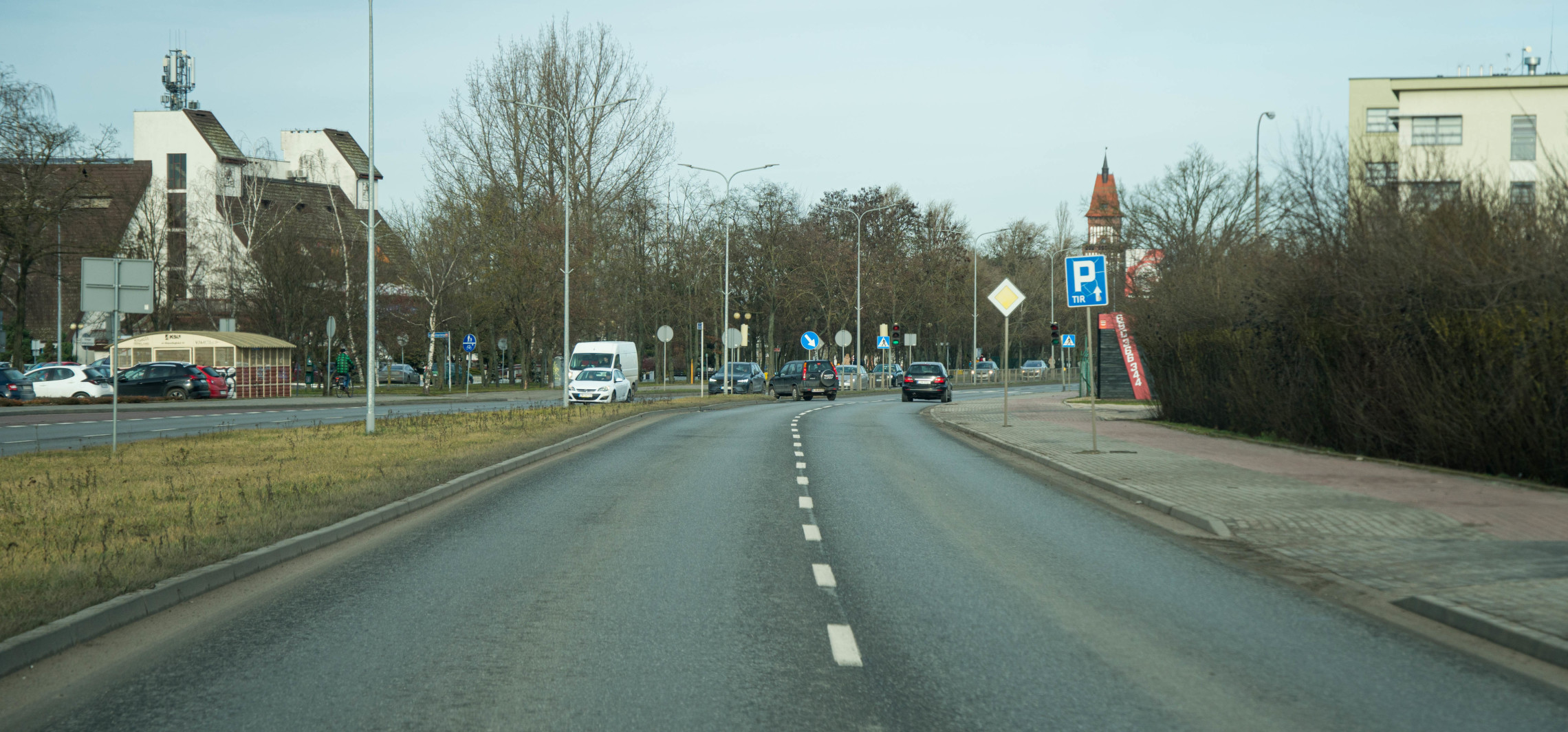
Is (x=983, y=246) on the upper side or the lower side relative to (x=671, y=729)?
upper

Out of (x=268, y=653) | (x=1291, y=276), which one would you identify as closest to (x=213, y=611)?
(x=268, y=653)

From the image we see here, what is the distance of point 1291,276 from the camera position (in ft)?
60.3

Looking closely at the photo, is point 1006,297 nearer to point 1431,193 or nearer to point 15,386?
point 1431,193

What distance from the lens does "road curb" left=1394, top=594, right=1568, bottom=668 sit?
599 centimetres

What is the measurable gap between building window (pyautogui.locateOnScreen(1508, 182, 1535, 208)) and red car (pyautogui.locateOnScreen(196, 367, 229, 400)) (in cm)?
4213

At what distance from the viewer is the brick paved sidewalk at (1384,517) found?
7348mm

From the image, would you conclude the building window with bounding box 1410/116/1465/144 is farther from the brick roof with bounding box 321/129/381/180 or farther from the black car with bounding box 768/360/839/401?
the brick roof with bounding box 321/129/381/180

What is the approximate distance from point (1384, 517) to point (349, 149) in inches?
3670

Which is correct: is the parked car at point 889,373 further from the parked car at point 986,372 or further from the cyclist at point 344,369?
the cyclist at point 344,369

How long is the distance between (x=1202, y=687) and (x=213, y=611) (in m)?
5.53

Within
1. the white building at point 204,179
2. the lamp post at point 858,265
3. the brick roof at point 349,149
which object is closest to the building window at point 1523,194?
the lamp post at point 858,265

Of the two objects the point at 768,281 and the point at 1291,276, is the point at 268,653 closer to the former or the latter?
the point at 1291,276

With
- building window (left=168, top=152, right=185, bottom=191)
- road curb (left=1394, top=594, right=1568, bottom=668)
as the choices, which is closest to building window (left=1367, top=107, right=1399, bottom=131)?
road curb (left=1394, top=594, right=1568, bottom=668)

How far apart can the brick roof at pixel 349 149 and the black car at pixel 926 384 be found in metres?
58.8
